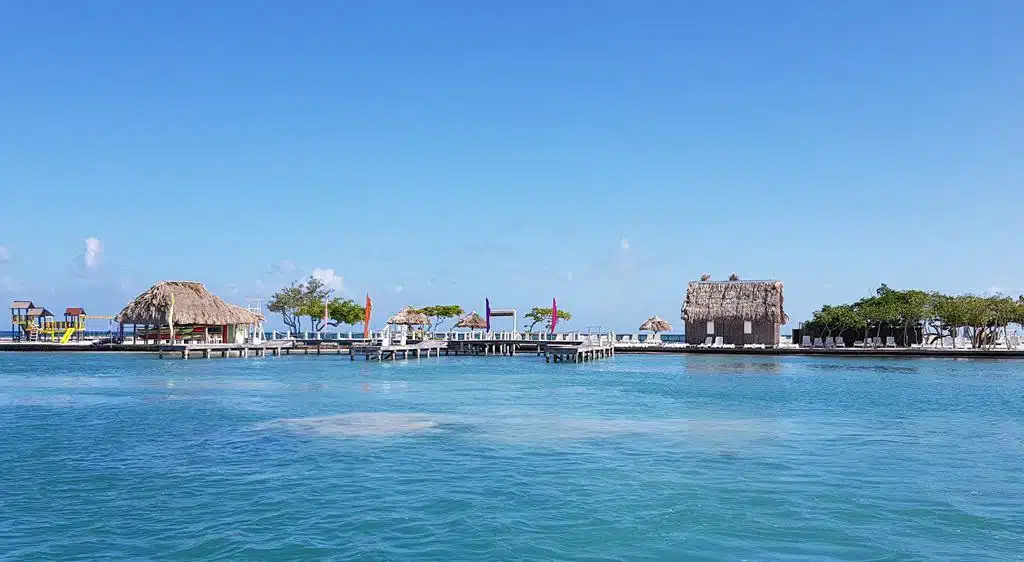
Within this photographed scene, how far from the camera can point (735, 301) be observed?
54.7 meters

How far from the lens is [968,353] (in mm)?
46500

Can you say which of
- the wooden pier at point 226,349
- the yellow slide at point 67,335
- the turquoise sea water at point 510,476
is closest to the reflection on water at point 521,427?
the turquoise sea water at point 510,476

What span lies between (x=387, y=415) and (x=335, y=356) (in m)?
33.7

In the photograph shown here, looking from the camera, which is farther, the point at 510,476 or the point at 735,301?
the point at 735,301

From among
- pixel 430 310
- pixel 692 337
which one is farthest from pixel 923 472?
pixel 430 310

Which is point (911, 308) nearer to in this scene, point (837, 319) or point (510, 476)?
point (837, 319)

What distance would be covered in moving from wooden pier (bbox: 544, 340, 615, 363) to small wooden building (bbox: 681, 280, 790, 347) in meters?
7.58

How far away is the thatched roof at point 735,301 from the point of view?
53562 millimetres

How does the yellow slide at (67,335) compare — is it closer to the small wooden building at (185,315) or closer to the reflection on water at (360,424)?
the small wooden building at (185,315)

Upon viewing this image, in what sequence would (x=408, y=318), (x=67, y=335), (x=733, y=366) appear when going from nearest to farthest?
1. (x=733, y=366)
2. (x=408, y=318)
3. (x=67, y=335)

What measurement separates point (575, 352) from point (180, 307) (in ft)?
83.3

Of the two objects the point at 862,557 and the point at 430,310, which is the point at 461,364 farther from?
the point at 862,557

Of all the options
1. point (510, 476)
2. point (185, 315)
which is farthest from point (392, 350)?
point (510, 476)

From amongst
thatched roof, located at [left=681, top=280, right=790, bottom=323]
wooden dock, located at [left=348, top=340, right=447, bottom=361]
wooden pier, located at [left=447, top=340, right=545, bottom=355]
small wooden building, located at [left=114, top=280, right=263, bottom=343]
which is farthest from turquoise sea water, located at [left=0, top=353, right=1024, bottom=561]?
wooden pier, located at [left=447, top=340, right=545, bottom=355]
